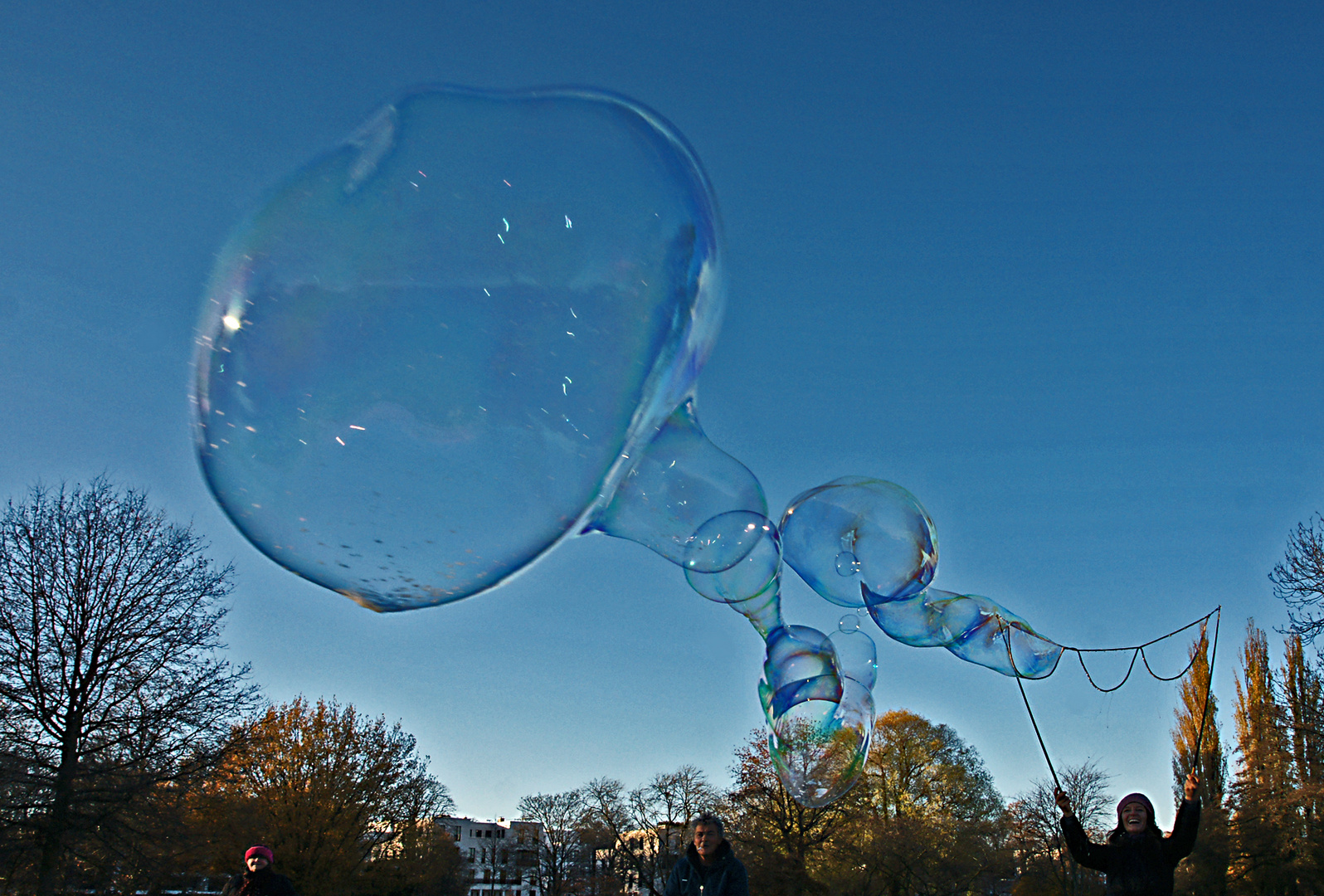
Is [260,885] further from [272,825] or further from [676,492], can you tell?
[272,825]

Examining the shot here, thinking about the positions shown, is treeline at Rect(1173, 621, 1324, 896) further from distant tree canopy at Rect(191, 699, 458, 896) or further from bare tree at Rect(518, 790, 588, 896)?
bare tree at Rect(518, 790, 588, 896)

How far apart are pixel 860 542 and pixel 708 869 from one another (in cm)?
367

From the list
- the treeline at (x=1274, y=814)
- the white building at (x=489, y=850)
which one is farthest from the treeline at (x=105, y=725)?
the white building at (x=489, y=850)

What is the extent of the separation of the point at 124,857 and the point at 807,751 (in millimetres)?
15732

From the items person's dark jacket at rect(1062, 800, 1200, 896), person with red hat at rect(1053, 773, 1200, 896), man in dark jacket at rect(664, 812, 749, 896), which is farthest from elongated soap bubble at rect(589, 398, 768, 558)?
person's dark jacket at rect(1062, 800, 1200, 896)

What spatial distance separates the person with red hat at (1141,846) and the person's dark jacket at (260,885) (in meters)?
5.12

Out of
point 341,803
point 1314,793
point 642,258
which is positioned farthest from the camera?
point 341,803

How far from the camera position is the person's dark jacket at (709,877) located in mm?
5121

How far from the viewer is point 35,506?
1944 cm

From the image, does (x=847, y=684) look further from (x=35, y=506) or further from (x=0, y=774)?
(x=35, y=506)

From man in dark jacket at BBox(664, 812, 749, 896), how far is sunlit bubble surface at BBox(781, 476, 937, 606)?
10.8 ft

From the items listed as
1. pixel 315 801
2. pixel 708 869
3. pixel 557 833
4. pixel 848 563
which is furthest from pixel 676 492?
pixel 557 833

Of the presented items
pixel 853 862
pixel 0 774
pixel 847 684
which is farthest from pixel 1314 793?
pixel 0 774

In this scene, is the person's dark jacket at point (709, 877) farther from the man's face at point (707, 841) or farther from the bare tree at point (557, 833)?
the bare tree at point (557, 833)
